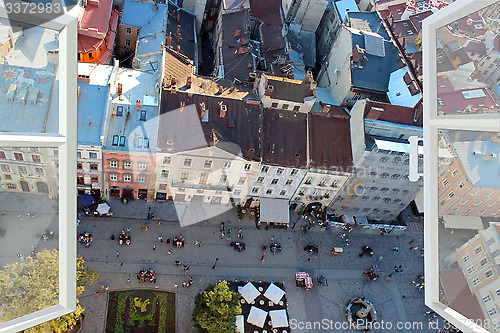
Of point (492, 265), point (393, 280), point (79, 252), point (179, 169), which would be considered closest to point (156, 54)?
point (179, 169)

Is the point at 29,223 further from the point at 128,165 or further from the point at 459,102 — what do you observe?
the point at 128,165

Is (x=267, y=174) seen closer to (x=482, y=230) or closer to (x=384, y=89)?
(x=384, y=89)

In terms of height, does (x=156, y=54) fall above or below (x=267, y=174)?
above

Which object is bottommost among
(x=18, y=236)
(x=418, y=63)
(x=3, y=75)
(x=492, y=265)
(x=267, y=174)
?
(x=267, y=174)

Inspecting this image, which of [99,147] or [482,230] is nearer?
[482,230]

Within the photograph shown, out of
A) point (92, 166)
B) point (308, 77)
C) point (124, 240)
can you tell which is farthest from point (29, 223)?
point (308, 77)

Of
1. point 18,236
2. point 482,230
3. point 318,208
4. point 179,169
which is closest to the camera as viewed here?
point 18,236
